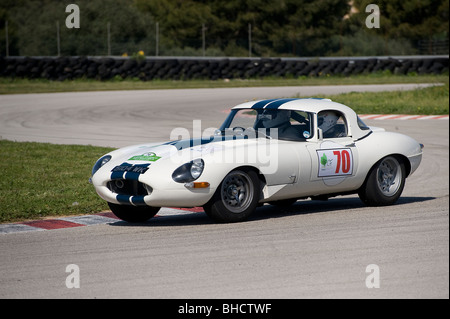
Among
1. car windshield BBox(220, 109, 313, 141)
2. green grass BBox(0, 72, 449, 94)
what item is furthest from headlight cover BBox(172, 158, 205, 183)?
green grass BBox(0, 72, 449, 94)

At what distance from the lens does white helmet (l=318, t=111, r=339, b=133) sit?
9.09 metres

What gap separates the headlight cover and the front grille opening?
30 cm

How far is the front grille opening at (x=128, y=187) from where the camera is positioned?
8016 millimetres

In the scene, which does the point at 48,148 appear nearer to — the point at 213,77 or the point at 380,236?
the point at 380,236

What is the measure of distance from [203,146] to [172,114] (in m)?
14.5

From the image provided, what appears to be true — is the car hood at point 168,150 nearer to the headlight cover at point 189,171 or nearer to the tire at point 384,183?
the headlight cover at point 189,171

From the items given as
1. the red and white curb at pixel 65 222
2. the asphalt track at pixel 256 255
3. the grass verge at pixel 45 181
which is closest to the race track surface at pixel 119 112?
the grass verge at pixel 45 181

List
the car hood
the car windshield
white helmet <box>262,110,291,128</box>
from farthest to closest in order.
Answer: white helmet <box>262,110,291,128</box>
the car windshield
the car hood

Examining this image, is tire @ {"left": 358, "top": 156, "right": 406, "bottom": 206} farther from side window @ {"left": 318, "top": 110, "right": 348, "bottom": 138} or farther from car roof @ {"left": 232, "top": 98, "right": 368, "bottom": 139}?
side window @ {"left": 318, "top": 110, "right": 348, "bottom": 138}

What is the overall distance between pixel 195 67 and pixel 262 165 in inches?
1084

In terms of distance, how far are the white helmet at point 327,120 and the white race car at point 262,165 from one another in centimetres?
1

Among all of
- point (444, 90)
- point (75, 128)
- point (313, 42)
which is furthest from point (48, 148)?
point (313, 42)

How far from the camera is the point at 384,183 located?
938 cm
